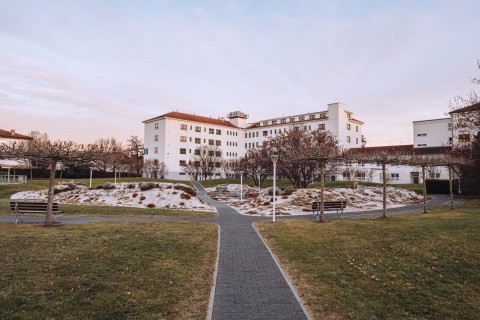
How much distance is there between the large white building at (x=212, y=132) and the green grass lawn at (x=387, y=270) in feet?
194

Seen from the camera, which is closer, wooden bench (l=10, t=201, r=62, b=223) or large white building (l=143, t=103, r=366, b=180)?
wooden bench (l=10, t=201, r=62, b=223)

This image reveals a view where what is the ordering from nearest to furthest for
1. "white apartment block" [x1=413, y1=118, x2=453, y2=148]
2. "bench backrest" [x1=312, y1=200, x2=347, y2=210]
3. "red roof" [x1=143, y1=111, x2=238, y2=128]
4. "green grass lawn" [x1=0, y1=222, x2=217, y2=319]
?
"green grass lawn" [x1=0, y1=222, x2=217, y2=319] → "bench backrest" [x1=312, y1=200, x2=347, y2=210] → "white apartment block" [x1=413, y1=118, x2=453, y2=148] → "red roof" [x1=143, y1=111, x2=238, y2=128]

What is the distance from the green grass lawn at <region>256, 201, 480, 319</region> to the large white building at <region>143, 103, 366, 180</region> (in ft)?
194

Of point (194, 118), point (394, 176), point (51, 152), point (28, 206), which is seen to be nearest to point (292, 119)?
point (194, 118)

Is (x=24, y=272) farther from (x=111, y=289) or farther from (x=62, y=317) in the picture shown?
(x=62, y=317)

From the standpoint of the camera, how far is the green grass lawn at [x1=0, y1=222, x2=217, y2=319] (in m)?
5.98

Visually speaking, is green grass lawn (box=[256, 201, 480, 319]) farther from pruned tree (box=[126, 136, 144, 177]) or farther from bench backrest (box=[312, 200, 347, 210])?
pruned tree (box=[126, 136, 144, 177])

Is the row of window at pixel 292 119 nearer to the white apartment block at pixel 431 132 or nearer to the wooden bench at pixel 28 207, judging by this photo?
the white apartment block at pixel 431 132

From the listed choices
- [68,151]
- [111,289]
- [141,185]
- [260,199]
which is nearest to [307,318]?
[111,289]

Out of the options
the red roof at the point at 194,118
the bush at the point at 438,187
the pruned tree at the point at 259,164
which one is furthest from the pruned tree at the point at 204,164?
the bush at the point at 438,187

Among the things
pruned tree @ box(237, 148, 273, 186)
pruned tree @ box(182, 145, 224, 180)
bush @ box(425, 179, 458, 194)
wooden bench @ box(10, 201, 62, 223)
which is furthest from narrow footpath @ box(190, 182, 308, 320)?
pruned tree @ box(182, 145, 224, 180)

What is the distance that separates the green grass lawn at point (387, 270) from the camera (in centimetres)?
651

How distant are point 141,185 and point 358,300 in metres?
27.2

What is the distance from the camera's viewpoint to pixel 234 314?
19.4 feet
